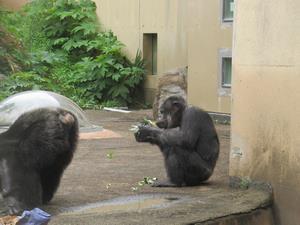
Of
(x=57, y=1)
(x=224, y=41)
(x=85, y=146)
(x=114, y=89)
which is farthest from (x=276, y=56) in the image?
(x=57, y=1)

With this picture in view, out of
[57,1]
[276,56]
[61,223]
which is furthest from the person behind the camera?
[57,1]

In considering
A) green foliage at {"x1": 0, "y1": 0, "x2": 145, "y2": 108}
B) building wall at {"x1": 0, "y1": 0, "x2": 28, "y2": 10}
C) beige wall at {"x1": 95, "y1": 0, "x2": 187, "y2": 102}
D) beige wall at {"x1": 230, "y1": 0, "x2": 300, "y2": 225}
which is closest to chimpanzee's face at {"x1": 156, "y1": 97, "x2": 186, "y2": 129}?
beige wall at {"x1": 230, "y1": 0, "x2": 300, "y2": 225}

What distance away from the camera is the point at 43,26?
2148 cm

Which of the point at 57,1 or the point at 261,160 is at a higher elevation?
the point at 57,1

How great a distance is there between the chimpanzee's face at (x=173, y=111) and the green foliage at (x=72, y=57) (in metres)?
9.29

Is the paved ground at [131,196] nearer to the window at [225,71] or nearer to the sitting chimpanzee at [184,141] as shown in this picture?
the sitting chimpanzee at [184,141]

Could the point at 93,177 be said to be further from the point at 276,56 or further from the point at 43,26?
the point at 43,26

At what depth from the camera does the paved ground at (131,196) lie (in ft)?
22.5

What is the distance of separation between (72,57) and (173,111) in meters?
12.9

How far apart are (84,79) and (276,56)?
1184cm

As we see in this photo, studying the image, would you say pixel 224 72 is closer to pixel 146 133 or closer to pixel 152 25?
Result: pixel 152 25

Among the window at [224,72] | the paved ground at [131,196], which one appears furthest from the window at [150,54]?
the paved ground at [131,196]

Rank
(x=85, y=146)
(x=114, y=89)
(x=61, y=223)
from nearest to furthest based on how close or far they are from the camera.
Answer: (x=61, y=223) < (x=85, y=146) < (x=114, y=89)

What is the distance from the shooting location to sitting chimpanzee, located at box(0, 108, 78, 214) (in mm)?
6578
